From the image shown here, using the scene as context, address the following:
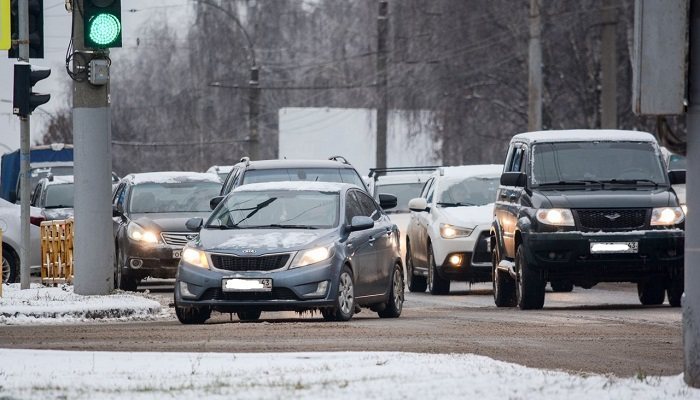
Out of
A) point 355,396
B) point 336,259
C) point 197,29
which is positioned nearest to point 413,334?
point 336,259

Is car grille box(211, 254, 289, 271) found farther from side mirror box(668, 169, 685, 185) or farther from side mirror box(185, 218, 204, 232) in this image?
side mirror box(668, 169, 685, 185)

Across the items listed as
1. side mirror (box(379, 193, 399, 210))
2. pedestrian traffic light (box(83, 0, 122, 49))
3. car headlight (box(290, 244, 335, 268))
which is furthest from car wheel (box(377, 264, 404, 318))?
pedestrian traffic light (box(83, 0, 122, 49))

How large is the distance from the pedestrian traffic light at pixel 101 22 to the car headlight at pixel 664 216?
6049mm

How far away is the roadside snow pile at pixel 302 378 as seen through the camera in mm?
9961

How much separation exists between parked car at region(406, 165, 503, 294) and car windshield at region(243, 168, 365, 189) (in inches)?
87.5

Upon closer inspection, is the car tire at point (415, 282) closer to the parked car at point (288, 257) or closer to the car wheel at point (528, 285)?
the car wheel at point (528, 285)

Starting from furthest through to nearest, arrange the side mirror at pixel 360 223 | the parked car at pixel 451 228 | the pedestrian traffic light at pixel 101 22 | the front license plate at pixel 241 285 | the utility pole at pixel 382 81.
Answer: the utility pole at pixel 382 81, the parked car at pixel 451 228, the pedestrian traffic light at pixel 101 22, the side mirror at pixel 360 223, the front license plate at pixel 241 285

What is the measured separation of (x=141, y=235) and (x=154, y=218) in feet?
1.91

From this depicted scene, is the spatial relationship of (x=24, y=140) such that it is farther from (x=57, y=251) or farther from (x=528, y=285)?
(x=528, y=285)

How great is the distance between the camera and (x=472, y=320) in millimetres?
17859

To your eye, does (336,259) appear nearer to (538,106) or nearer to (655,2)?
(655,2)

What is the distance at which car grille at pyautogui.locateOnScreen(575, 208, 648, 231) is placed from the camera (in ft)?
65.6

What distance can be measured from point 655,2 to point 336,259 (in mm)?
8090

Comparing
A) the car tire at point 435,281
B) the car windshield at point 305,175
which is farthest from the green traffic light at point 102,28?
the car tire at point 435,281
